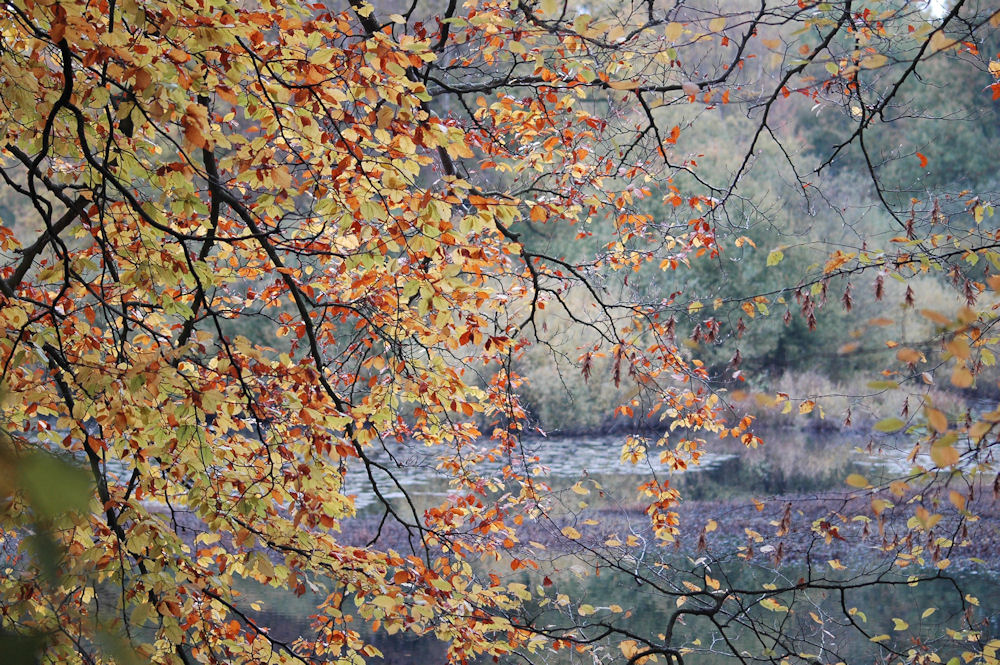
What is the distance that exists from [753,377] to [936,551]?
12951 mm

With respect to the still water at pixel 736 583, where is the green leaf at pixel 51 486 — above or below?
above

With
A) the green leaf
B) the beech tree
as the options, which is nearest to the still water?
the beech tree

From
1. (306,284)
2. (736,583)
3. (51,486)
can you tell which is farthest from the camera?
(736,583)

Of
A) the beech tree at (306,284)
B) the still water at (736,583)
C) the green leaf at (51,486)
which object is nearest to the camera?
the green leaf at (51,486)

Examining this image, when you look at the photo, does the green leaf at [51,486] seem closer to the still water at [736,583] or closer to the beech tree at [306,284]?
the beech tree at [306,284]

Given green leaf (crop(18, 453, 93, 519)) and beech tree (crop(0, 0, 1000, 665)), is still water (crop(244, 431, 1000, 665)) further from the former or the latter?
green leaf (crop(18, 453, 93, 519))

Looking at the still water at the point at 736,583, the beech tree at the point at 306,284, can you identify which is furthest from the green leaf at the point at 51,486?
the still water at the point at 736,583

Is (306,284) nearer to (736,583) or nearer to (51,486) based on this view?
(51,486)

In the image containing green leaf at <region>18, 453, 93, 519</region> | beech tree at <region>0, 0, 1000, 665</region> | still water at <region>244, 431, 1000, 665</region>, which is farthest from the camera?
still water at <region>244, 431, 1000, 665</region>

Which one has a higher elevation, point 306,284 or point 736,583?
point 306,284

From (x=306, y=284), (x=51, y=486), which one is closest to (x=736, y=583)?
(x=306, y=284)

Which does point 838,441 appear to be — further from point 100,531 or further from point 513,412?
point 100,531

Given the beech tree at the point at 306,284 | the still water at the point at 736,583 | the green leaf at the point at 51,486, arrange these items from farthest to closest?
the still water at the point at 736,583
the beech tree at the point at 306,284
the green leaf at the point at 51,486

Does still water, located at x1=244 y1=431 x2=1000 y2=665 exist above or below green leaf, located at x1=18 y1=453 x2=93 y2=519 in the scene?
below
